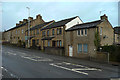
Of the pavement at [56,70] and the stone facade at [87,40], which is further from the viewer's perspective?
the stone facade at [87,40]

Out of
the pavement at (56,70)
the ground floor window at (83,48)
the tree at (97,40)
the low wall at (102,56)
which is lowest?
the pavement at (56,70)

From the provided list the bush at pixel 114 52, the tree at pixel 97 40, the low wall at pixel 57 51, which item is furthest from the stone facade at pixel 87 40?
the bush at pixel 114 52

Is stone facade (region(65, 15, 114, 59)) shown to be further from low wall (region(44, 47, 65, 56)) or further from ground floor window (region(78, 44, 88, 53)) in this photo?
low wall (region(44, 47, 65, 56))

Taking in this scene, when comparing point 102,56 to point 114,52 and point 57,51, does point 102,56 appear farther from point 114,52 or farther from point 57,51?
point 57,51

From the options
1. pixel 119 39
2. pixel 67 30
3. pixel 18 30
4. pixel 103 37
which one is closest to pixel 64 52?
pixel 67 30

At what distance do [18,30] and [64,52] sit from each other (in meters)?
30.4

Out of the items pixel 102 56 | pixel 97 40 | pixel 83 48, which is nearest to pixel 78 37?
pixel 83 48

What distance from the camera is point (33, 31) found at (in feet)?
115

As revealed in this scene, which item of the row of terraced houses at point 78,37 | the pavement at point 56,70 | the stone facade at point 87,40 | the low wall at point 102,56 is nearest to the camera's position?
the pavement at point 56,70

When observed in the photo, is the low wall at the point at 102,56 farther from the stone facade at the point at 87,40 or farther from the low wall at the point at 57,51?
the low wall at the point at 57,51

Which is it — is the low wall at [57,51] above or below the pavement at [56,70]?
above

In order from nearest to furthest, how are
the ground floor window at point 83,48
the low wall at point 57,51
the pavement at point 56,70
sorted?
the pavement at point 56,70 < the ground floor window at point 83,48 < the low wall at point 57,51

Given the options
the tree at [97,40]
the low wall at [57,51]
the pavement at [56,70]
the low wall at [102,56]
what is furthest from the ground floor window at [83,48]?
the pavement at [56,70]

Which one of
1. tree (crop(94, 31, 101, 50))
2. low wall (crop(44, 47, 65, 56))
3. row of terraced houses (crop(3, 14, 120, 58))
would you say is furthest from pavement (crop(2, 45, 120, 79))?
low wall (crop(44, 47, 65, 56))
